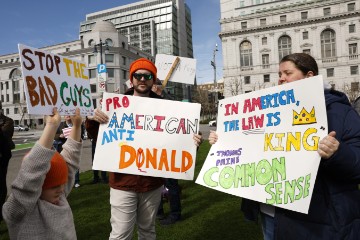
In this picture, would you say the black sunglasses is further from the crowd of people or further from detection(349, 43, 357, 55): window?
detection(349, 43, 357, 55): window

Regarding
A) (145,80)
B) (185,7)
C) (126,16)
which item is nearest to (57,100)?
(145,80)

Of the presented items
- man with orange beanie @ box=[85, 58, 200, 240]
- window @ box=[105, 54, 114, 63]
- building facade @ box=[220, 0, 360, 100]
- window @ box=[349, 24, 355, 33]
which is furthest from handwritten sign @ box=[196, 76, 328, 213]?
window @ box=[349, 24, 355, 33]

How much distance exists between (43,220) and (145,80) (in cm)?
153

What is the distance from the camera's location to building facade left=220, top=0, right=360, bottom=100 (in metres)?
52.4

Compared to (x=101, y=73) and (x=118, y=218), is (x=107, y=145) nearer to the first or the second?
(x=118, y=218)

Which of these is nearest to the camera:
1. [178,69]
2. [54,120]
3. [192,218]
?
[54,120]

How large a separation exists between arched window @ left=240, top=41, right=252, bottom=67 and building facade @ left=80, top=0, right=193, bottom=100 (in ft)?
96.7

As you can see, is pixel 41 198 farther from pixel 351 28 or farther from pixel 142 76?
pixel 351 28

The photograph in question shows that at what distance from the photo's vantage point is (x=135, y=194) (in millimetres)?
2598

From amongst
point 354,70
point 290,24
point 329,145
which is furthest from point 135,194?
point 354,70

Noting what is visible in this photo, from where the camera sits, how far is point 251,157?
2.22 metres

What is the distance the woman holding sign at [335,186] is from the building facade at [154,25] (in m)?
82.9

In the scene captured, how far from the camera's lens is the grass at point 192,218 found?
13.2 ft

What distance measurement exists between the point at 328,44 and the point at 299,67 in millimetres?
60188
